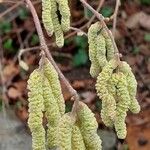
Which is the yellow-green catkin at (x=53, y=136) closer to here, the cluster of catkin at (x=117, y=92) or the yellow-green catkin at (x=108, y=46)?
the cluster of catkin at (x=117, y=92)

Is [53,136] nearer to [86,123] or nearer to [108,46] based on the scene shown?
[86,123]

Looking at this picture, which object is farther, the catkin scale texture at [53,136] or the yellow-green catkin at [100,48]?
the yellow-green catkin at [100,48]

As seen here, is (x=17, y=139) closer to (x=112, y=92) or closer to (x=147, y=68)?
(x=147, y=68)

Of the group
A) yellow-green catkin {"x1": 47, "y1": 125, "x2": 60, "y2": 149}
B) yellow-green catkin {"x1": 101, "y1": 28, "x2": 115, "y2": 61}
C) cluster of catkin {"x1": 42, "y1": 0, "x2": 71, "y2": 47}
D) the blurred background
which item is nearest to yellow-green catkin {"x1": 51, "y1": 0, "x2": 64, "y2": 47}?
cluster of catkin {"x1": 42, "y1": 0, "x2": 71, "y2": 47}

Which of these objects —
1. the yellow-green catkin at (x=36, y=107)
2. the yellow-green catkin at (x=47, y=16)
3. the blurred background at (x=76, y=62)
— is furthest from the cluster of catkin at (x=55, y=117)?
the blurred background at (x=76, y=62)

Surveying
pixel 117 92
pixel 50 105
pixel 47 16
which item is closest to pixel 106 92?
pixel 117 92

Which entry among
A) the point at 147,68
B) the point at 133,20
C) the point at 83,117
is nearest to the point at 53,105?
the point at 83,117

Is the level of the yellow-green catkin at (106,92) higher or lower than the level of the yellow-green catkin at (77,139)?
higher

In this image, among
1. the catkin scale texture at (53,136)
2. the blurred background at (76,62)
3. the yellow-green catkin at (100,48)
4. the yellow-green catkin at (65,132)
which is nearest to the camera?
the yellow-green catkin at (65,132)
